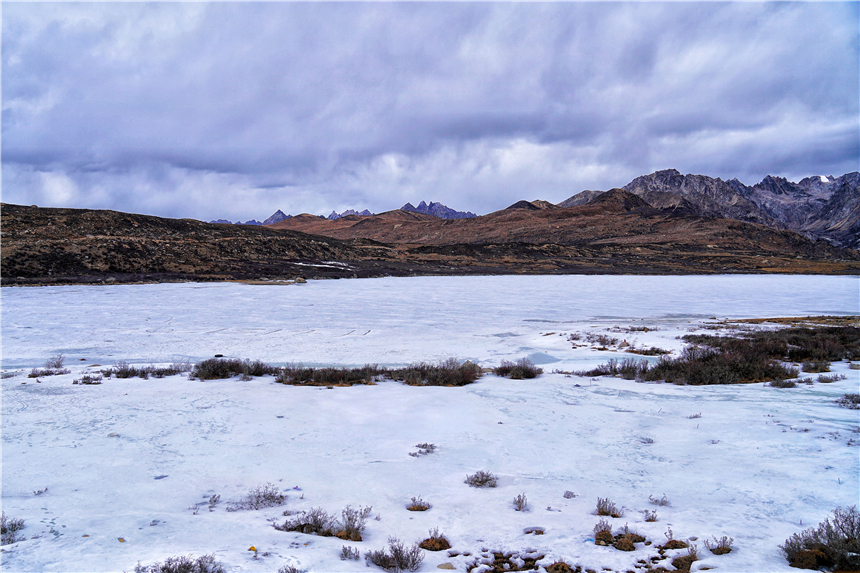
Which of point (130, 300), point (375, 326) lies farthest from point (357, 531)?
point (130, 300)

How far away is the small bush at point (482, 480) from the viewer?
536 centimetres

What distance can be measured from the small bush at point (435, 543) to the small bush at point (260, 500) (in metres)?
1.61

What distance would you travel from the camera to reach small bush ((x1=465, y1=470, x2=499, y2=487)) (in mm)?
5359

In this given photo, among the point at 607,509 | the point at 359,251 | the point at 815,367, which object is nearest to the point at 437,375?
the point at 607,509

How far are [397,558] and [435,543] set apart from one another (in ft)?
1.57

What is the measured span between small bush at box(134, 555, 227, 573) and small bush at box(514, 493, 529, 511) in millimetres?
2681

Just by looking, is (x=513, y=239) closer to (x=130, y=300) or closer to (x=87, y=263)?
(x=87, y=263)

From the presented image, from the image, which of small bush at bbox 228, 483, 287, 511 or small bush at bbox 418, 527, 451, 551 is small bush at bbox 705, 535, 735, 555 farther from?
small bush at bbox 228, 483, 287, 511

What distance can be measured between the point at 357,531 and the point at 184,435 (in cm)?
383

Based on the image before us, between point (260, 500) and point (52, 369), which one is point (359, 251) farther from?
point (260, 500)

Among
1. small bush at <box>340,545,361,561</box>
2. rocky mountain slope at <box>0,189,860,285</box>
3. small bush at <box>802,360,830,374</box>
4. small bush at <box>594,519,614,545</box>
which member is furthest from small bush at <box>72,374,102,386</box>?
rocky mountain slope at <box>0,189,860,285</box>

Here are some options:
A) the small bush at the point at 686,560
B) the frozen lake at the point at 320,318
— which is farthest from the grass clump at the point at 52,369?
the small bush at the point at 686,560

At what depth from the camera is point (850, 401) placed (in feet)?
26.0

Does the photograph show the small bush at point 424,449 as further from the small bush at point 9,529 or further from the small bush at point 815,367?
the small bush at point 815,367
